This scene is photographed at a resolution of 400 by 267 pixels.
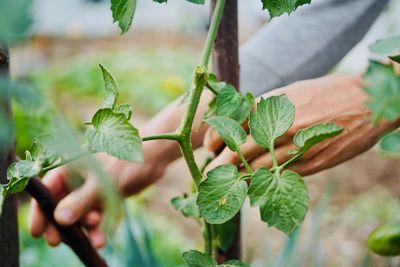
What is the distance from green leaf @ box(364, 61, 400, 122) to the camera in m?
0.30

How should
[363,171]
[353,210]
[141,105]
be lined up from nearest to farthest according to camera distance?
[353,210], [363,171], [141,105]

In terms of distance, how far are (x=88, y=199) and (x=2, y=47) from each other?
39cm

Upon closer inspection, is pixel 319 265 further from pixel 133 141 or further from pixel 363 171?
pixel 363 171

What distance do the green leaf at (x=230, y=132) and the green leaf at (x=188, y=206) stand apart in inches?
5.6

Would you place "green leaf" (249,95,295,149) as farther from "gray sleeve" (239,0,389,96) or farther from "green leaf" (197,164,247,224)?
"gray sleeve" (239,0,389,96)

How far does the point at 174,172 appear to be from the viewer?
3812mm

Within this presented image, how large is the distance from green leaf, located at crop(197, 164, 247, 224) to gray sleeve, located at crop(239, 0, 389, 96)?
1.74 ft

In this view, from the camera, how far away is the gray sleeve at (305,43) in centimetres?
97

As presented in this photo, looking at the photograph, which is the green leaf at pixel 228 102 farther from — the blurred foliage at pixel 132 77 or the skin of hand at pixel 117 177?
the blurred foliage at pixel 132 77

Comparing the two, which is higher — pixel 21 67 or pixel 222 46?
pixel 21 67

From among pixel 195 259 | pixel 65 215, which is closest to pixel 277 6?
pixel 195 259

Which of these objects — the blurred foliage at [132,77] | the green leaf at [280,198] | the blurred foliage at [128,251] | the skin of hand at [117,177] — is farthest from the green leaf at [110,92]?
the blurred foliage at [132,77]

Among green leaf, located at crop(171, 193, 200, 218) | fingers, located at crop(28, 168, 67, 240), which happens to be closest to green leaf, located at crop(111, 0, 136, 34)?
green leaf, located at crop(171, 193, 200, 218)

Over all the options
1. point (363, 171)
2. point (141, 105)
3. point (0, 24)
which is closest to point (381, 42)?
point (0, 24)
